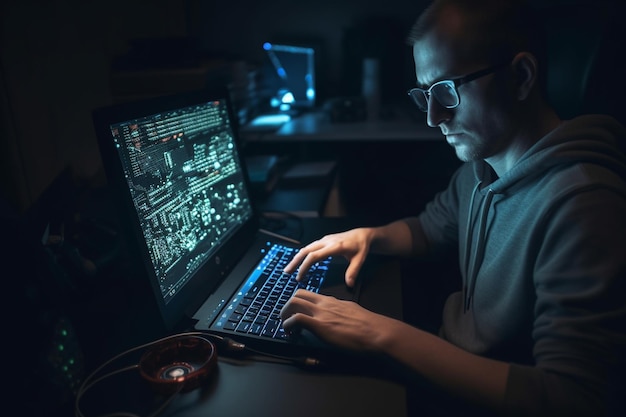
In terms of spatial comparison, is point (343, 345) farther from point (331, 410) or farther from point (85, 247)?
point (85, 247)

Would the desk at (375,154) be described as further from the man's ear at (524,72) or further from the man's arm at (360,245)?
the man's ear at (524,72)

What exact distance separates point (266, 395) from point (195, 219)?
1.25ft

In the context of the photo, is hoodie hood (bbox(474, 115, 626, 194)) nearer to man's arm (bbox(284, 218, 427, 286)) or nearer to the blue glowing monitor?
man's arm (bbox(284, 218, 427, 286))

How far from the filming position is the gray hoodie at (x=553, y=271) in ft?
2.12

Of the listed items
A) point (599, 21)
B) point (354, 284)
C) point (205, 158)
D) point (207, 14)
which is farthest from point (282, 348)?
point (207, 14)

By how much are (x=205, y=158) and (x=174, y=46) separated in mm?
805

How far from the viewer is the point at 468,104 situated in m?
0.90

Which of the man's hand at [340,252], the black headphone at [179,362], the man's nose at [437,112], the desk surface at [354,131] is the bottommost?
the black headphone at [179,362]

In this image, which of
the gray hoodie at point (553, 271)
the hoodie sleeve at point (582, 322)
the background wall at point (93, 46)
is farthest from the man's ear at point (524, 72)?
the background wall at point (93, 46)

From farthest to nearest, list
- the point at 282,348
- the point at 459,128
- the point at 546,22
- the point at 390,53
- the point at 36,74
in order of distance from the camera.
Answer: the point at 390,53 → the point at 546,22 → the point at 36,74 → the point at 459,128 → the point at 282,348

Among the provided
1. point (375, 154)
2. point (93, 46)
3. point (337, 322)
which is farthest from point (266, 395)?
point (375, 154)

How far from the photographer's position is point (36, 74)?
123 cm

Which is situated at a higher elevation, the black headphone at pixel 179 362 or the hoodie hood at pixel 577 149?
the hoodie hood at pixel 577 149

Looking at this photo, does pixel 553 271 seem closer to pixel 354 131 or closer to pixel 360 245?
pixel 360 245
